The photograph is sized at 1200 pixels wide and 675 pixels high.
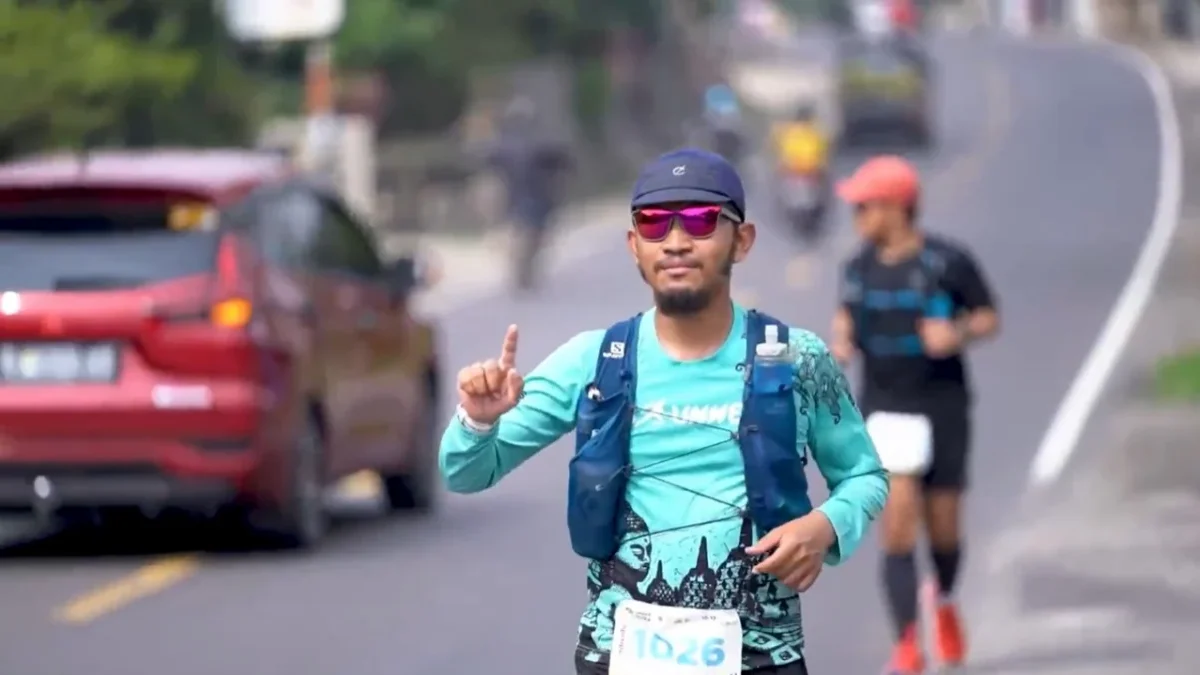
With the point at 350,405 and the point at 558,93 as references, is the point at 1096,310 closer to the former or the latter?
the point at 350,405

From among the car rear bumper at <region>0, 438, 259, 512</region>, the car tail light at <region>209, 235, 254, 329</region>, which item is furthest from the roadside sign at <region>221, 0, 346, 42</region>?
the car rear bumper at <region>0, 438, 259, 512</region>

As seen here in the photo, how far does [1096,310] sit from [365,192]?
10571mm

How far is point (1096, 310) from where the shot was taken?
1097 inches

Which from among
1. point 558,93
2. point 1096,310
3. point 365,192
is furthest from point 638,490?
point 558,93

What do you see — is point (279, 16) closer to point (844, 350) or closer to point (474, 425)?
point (844, 350)

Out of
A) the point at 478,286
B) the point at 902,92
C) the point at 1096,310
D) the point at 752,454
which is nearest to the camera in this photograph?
the point at 752,454

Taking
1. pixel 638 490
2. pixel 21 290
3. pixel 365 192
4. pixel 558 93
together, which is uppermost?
pixel 558 93

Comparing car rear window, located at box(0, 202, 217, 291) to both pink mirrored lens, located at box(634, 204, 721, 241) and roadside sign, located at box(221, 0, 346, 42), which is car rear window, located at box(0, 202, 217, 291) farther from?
roadside sign, located at box(221, 0, 346, 42)

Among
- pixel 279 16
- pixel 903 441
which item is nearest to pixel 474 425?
pixel 903 441

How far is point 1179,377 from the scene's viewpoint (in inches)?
824

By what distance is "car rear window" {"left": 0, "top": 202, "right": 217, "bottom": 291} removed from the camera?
13.0 metres

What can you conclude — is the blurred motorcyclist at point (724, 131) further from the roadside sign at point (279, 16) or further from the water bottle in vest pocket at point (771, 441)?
the water bottle in vest pocket at point (771, 441)

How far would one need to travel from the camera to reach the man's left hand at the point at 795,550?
214 inches

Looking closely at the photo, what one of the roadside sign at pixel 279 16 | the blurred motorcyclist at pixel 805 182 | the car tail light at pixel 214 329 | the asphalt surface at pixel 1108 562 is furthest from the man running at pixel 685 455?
the blurred motorcyclist at pixel 805 182
